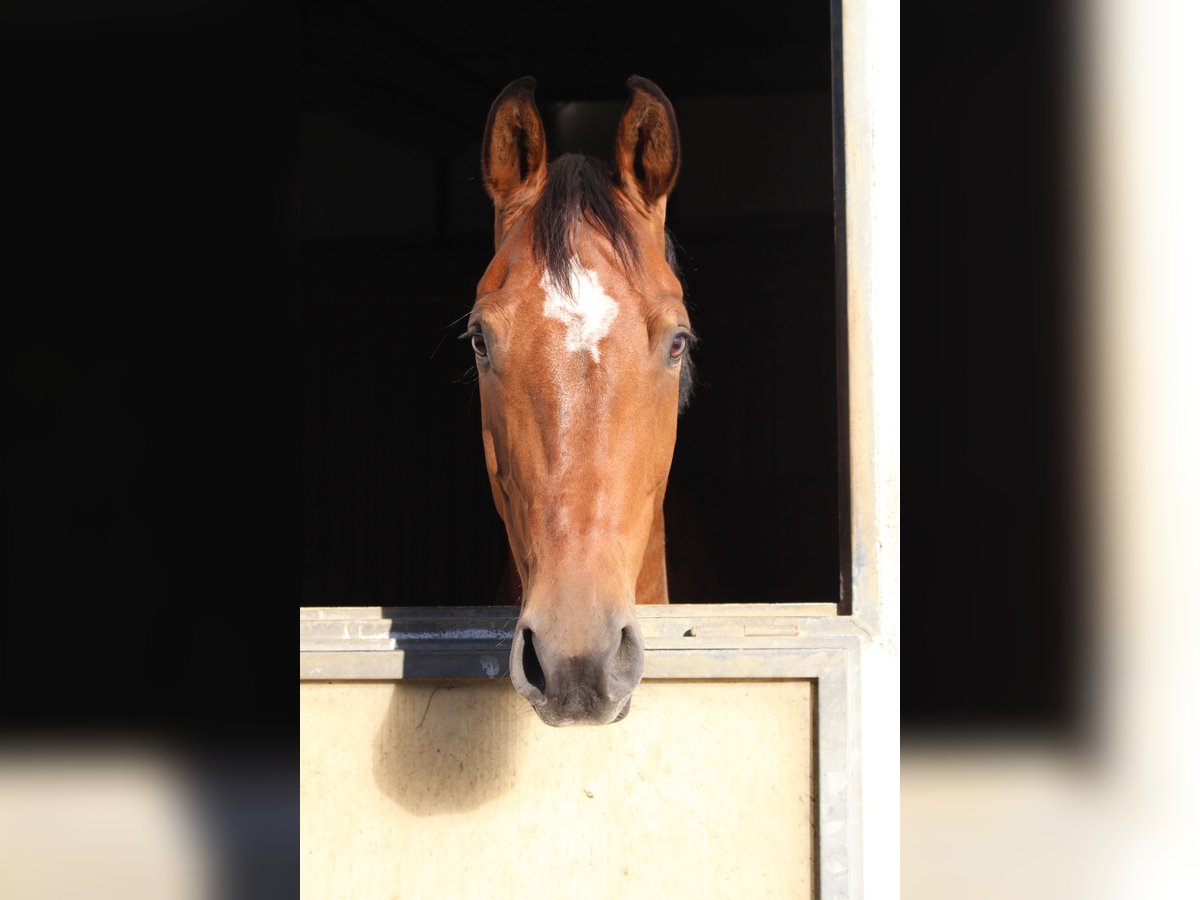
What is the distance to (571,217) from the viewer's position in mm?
1976

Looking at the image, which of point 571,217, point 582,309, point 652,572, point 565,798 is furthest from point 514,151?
point 565,798

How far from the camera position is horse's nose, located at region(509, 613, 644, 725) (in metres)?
1.50

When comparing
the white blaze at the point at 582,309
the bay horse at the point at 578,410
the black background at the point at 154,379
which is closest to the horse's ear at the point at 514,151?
the bay horse at the point at 578,410

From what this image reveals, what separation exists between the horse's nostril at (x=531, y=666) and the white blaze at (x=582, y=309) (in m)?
0.54

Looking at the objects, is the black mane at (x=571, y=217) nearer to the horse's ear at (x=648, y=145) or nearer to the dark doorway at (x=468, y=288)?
the horse's ear at (x=648, y=145)

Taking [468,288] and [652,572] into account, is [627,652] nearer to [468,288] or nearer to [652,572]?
[652,572]

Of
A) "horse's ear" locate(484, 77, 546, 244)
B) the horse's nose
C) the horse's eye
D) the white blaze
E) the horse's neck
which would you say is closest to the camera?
the horse's nose

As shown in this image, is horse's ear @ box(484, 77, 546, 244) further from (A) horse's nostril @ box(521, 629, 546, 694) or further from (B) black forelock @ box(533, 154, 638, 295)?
(A) horse's nostril @ box(521, 629, 546, 694)

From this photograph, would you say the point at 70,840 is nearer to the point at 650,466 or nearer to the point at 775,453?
the point at 650,466

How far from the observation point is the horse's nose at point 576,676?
150 cm

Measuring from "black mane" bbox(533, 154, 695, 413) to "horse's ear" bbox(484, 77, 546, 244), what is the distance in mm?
173

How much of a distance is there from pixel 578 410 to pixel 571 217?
44 cm

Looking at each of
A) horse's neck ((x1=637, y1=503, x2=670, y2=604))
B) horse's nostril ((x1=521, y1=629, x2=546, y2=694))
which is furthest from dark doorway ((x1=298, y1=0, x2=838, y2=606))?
horse's nostril ((x1=521, y1=629, x2=546, y2=694))

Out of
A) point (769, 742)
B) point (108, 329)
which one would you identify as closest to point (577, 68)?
point (769, 742)
